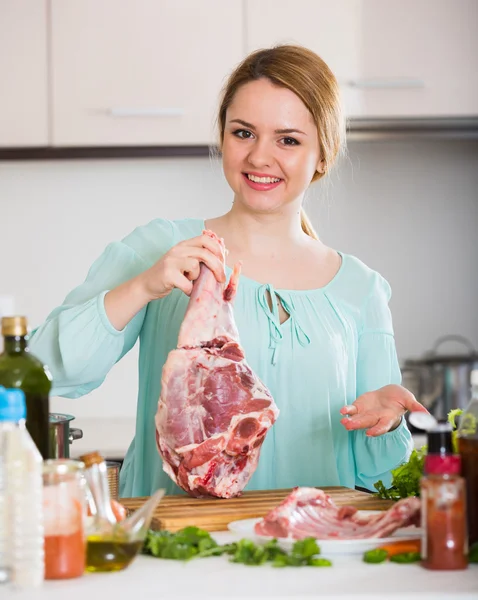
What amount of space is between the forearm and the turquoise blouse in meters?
0.15

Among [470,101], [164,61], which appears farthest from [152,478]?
[470,101]

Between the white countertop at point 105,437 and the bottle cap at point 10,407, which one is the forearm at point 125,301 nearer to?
the bottle cap at point 10,407

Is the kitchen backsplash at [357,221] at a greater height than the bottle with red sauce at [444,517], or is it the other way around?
the kitchen backsplash at [357,221]

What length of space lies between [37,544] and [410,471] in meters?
0.61

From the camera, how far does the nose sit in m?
1.78

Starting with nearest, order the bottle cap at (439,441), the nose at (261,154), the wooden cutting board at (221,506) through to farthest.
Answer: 1. the bottle cap at (439,441)
2. the wooden cutting board at (221,506)
3. the nose at (261,154)

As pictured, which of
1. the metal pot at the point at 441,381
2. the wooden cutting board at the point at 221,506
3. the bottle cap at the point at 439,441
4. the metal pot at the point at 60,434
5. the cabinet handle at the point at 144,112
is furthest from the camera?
the metal pot at the point at 441,381

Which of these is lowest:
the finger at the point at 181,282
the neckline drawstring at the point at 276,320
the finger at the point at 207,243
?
the neckline drawstring at the point at 276,320

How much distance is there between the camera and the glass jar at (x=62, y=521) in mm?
1010

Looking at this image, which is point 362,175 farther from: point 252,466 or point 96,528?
point 96,528

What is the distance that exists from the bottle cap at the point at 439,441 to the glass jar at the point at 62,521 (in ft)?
1.29

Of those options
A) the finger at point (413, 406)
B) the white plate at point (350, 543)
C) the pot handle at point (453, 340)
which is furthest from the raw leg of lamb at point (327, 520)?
the pot handle at point (453, 340)

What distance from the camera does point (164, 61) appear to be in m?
3.06

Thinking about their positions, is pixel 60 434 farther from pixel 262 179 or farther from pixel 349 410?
pixel 262 179
